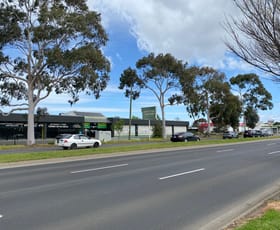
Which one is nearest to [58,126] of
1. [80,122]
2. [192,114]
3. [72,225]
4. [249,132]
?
[80,122]

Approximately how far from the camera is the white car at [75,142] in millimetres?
31953

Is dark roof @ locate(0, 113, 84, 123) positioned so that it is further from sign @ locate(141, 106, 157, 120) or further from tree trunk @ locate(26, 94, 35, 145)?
tree trunk @ locate(26, 94, 35, 145)

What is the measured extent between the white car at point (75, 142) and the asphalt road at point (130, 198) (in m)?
19.4

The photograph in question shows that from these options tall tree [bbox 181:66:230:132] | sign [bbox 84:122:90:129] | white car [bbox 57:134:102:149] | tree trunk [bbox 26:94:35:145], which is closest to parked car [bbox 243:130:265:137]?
tall tree [bbox 181:66:230:132]

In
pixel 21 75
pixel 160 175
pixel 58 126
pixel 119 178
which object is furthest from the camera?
pixel 58 126

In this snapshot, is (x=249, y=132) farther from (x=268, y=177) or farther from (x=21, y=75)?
(x=268, y=177)

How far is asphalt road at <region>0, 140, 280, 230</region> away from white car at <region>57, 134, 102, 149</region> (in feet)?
63.6

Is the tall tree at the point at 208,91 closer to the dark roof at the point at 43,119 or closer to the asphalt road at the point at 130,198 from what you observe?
the dark roof at the point at 43,119

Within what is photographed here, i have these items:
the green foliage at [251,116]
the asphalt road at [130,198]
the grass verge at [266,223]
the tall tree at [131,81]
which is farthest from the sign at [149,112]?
the grass verge at [266,223]

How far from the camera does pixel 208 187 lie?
1002 cm

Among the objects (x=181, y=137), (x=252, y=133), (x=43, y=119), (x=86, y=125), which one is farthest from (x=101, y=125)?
(x=181, y=137)

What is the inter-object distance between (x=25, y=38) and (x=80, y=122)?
33.3 metres

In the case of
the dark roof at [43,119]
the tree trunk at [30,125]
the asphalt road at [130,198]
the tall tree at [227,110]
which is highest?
the tall tree at [227,110]

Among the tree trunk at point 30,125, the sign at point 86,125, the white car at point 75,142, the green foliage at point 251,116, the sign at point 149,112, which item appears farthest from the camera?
the green foliage at point 251,116
